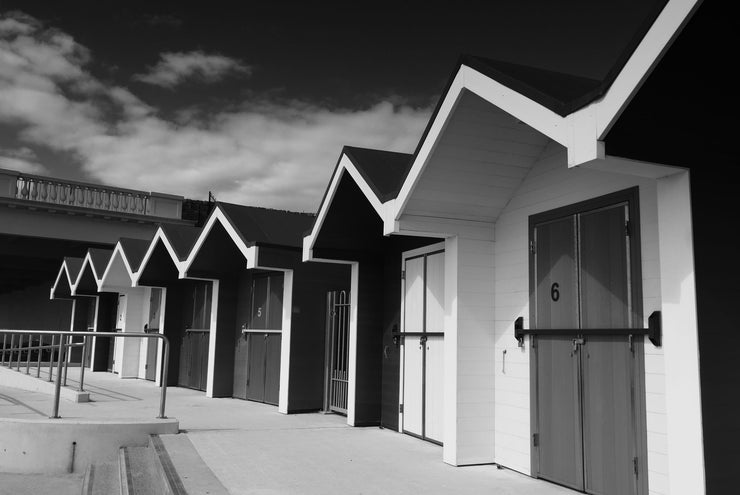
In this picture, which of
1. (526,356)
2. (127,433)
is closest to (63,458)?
(127,433)

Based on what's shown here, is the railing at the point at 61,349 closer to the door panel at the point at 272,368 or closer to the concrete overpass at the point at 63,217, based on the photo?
the door panel at the point at 272,368

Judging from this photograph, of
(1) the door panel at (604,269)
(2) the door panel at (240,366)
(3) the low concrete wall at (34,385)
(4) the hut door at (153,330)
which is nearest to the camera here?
(1) the door panel at (604,269)

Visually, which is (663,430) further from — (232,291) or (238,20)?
(238,20)

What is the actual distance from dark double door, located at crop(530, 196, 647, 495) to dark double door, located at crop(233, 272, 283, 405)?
654 cm

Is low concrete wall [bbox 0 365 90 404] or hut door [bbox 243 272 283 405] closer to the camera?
low concrete wall [bbox 0 365 90 404]

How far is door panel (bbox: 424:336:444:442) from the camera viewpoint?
830cm

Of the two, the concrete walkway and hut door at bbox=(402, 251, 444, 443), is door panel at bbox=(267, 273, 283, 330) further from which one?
hut door at bbox=(402, 251, 444, 443)

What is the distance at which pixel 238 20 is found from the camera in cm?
1311

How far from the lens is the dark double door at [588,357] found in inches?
212

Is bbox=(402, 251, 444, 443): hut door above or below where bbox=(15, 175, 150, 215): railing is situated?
below

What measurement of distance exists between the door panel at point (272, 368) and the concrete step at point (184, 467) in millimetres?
3763

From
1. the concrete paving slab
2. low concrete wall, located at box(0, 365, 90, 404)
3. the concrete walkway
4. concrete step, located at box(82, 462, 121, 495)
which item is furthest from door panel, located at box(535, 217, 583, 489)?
low concrete wall, located at box(0, 365, 90, 404)

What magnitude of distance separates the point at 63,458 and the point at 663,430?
669cm

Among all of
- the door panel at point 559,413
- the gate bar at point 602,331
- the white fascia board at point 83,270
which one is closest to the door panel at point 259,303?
the gate bar at point 602,331
